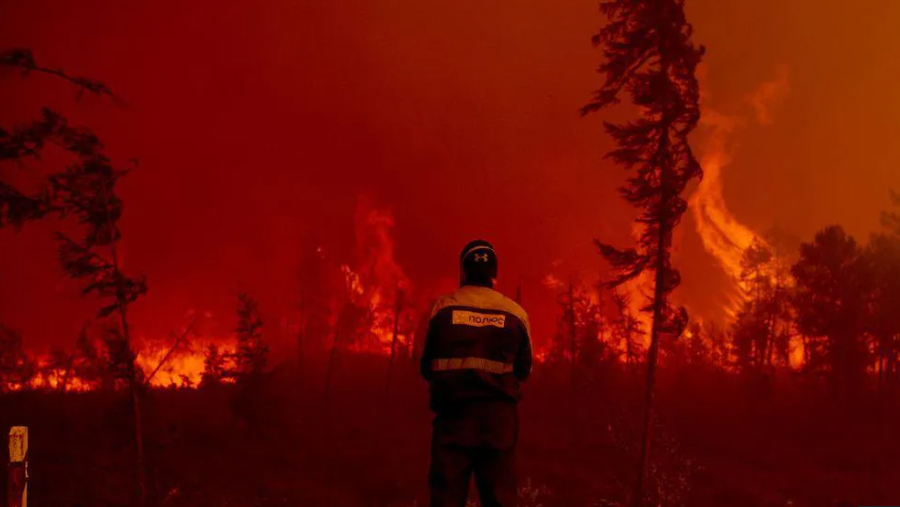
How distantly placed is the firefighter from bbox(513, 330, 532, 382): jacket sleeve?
11 centimetres

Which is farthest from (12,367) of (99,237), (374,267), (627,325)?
(374,267)

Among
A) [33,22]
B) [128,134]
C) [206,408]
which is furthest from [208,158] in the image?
[206,408]

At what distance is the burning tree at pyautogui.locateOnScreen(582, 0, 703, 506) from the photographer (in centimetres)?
1941

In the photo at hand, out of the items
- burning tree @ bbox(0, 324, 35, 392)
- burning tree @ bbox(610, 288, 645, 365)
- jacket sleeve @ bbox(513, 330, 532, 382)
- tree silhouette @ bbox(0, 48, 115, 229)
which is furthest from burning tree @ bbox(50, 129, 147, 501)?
burning tree @ bbox(0, 324, 35, 392)

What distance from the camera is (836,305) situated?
4225 centimetres

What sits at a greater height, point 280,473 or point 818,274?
point 818,274

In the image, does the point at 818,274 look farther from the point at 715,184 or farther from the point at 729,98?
the point at 729,98

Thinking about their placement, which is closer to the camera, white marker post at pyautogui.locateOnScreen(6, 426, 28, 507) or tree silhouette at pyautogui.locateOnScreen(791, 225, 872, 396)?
white marker post at pyautogui.locateOnScreen(6, 426, 28, 507)

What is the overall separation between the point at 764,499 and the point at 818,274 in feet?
77.0

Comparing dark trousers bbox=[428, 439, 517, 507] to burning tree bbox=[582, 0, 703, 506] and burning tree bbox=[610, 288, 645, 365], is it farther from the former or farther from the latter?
burning tree bbox=[610, 288, 645, 365]

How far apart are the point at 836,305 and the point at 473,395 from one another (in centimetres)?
4567

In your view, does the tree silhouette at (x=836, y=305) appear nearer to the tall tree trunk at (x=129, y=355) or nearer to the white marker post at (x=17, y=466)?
the tall tree trunk at (x=129, y=355)

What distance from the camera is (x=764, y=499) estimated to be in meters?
25.2

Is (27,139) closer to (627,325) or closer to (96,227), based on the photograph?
(96,227)
